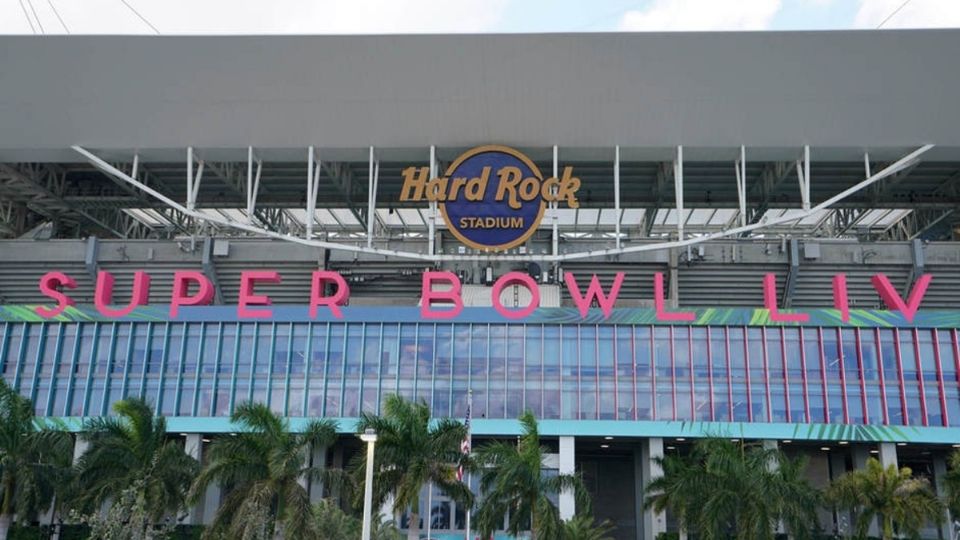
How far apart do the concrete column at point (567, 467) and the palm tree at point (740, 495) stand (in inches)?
375

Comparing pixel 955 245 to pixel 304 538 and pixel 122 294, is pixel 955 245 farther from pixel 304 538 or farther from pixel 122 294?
pixel 122 294

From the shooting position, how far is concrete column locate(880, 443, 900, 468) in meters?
52.7

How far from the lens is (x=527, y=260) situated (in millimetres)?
56375

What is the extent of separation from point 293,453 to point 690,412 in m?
28.0

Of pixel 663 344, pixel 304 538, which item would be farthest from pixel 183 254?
pixel 304 538

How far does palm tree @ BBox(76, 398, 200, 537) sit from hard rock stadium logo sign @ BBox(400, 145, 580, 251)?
75.8ft

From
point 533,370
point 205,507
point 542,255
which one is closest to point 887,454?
point 533,370

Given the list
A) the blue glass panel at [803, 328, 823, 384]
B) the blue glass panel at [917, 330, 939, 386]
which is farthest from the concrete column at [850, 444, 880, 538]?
the blue glass panel at [917, 330, 939, 386]

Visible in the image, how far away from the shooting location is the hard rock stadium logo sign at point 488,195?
56812 millimetres

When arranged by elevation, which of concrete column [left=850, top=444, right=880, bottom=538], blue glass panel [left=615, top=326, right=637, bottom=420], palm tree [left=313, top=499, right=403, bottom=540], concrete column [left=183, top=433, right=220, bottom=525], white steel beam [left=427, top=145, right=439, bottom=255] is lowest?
concrete column [left=183, top=433, right=220, bottom=525]

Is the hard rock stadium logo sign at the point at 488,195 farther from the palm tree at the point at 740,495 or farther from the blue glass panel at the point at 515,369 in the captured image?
the palm tree at the point at 740,495

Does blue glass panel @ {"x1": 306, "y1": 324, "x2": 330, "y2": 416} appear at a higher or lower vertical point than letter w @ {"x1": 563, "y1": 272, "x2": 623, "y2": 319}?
lower

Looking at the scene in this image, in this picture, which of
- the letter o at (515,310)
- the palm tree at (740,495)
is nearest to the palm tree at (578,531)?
the palm tree at (740,495)

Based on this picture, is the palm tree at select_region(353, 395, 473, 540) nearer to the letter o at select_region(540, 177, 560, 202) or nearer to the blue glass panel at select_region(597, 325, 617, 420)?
the blue glass panel at select_region(597, 325, 617, 420)
